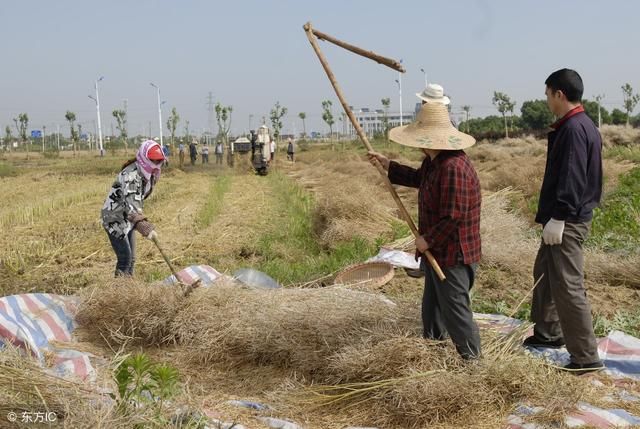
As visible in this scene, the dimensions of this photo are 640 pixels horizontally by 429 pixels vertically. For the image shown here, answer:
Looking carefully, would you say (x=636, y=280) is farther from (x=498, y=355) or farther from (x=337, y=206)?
(x=337, y=206)

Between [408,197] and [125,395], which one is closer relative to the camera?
[125,395]

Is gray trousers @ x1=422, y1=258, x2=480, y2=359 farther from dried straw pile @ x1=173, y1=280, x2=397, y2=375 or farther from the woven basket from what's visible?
the woven basket

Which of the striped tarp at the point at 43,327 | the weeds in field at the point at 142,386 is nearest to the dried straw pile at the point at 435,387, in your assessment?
the weeds in field at the point at 142,386

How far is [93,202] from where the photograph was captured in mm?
13227

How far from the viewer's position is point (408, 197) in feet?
41.5

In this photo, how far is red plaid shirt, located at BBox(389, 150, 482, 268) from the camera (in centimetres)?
296

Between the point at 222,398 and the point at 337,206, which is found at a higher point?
the point at 337,206

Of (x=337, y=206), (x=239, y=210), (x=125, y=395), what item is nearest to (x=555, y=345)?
(x=125, y=395)

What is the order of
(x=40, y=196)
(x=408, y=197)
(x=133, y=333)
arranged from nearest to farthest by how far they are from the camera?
1. (x=133, y=333)
2. (x=408, y=197)
3. (x=40, y=196)

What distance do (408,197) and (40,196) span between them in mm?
8941

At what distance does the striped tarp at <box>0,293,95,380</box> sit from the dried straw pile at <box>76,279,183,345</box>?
159mm

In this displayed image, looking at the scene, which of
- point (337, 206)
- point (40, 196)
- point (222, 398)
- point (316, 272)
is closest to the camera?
point (222, 398)

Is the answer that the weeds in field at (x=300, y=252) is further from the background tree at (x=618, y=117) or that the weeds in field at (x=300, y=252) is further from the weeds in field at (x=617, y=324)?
the background tree at (x=618, y=117)

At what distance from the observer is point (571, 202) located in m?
3.22
